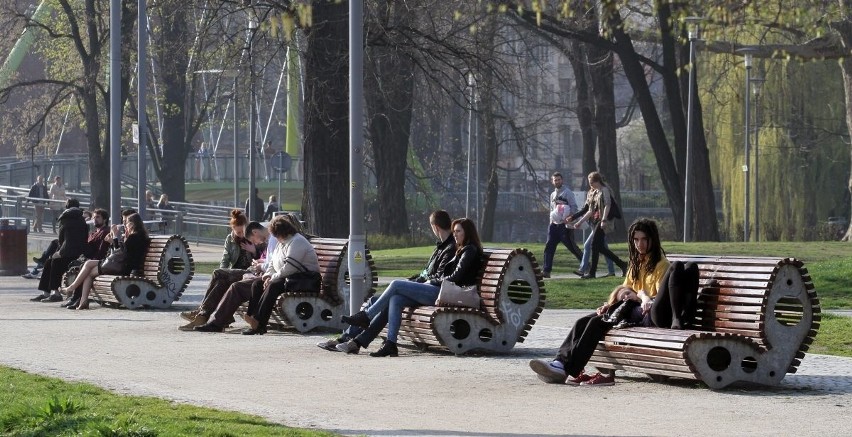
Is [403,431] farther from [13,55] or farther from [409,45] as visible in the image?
[13,55]

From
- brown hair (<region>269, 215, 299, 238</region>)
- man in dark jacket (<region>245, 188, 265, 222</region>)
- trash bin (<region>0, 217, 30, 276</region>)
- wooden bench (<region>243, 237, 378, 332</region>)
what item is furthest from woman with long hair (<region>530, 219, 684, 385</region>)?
man in dark jacket (<region>245, 188, 265, 222</region>)

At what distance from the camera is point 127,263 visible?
798 inches

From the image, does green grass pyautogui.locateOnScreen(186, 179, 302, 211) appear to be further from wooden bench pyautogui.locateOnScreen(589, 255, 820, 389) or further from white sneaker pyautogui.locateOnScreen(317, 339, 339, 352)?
wooden bench pyautogui.locateOnScreen(589, 255, 820, 389)

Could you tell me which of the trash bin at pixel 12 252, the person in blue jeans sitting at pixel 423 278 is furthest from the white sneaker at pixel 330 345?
the trash bin at pixel 12 252

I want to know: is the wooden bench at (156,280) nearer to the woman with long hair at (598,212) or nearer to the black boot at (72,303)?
the black boot at (72,303)

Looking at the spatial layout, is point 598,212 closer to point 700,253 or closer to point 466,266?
point 700,253

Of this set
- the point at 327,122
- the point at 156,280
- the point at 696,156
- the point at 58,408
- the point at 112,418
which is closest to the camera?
the point at 112,418

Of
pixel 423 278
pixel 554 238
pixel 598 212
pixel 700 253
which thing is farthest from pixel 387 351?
pixel 700 253

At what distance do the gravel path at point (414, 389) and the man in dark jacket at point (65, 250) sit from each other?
5.75m

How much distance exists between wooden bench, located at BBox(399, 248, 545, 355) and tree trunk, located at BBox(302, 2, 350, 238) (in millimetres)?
9754

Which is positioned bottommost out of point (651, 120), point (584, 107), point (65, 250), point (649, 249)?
point (65, 250)

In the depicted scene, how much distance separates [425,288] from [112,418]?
5187 millimetres

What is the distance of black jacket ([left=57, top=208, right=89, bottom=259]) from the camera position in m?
22.0

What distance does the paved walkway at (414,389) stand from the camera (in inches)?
363
